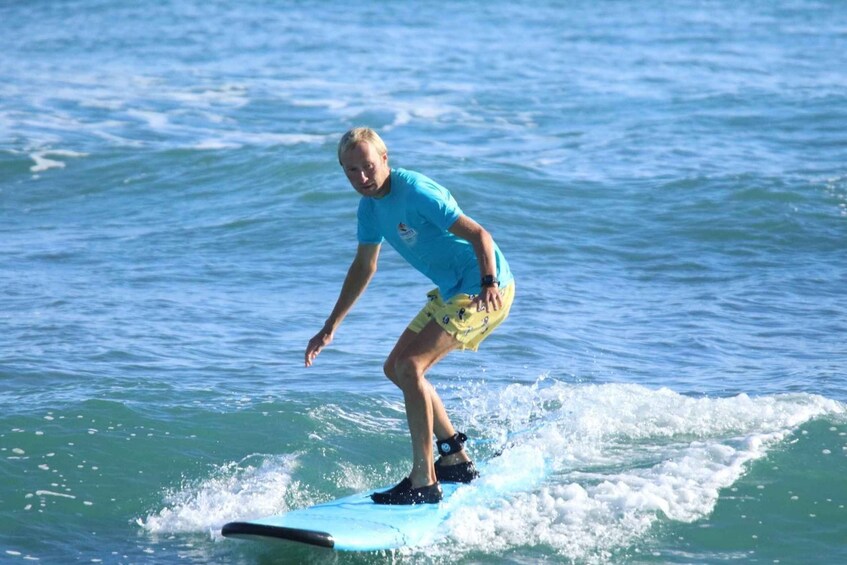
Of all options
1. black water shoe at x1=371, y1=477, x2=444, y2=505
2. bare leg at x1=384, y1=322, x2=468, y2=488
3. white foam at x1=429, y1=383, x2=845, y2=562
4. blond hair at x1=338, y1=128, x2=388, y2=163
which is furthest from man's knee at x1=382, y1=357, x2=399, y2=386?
blond hair at x1=338, y1=128, x2=388, y2=163

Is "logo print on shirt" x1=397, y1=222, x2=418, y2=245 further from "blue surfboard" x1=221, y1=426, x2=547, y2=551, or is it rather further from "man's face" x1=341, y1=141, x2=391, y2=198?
"blue surfboard" x1=221, y1=426, x2=547, y2=551

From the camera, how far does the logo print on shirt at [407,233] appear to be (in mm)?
5500

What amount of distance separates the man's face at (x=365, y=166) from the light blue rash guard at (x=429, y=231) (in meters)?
0.12

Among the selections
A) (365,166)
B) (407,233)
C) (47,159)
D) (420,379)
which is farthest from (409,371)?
(47,159)

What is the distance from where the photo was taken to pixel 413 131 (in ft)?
60.7

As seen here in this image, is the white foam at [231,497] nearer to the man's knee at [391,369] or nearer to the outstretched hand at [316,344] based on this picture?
the outstretched hand at [316,344]

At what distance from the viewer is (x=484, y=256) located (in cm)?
526

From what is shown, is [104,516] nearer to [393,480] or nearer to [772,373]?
[393,480]

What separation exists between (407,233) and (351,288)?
62 cm

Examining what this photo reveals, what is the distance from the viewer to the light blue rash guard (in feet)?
17.6

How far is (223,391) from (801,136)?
12.6 meters

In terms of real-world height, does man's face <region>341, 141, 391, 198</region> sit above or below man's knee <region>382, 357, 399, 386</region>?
above

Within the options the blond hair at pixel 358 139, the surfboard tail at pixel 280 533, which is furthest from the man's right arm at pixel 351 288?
the surfboard tail at pixel 280 533

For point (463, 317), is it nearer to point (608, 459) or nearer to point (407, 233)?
point (407, 233)
